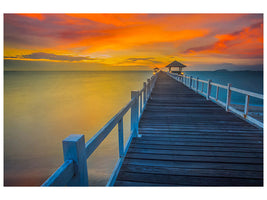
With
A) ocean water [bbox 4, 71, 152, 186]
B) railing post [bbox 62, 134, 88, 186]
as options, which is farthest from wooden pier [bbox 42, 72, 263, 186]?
ocean water [bbox 4, 71, 152, 186]

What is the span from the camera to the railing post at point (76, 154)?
1040 millimetres

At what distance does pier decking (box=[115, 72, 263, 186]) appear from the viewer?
2.06 metres

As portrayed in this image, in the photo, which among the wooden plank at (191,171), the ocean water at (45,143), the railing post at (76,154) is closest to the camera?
the railing post at (76,154)

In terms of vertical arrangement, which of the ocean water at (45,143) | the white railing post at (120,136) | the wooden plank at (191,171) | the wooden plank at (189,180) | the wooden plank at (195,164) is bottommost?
the ocean water at (45,143)

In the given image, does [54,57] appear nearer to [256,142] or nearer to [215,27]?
[215,27]

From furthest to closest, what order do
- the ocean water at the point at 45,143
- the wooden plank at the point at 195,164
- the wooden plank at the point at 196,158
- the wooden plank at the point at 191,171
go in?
the ocean water at the point at 45,143, the wooden plank at the point at 196,158, the wooden plank at the point at 195,164, the wooden plank at the point at 191,171

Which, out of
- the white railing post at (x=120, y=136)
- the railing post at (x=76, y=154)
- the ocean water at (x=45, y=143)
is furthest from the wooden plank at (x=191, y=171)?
the ocean water at (x=45, y=143)

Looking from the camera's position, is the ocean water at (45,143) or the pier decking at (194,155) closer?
the pier decking at (194,155)

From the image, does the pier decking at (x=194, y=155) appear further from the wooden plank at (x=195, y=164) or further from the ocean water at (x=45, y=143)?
the ocean water at (x=45, y=143)

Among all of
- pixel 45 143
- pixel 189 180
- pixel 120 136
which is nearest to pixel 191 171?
pixel 189 180

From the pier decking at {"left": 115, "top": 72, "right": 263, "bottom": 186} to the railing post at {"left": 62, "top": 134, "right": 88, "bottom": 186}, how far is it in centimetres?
100

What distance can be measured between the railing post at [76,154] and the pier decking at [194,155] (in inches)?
39.3

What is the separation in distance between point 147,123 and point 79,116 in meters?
14.8
